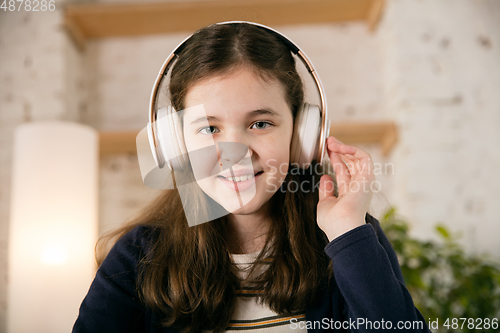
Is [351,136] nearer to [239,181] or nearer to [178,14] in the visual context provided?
[178,14]

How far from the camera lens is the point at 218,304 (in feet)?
2.53

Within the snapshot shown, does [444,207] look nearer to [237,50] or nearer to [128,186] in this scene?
[237,50]

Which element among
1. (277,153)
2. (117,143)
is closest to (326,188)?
(277,153)

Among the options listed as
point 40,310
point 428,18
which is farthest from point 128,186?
point 428,18


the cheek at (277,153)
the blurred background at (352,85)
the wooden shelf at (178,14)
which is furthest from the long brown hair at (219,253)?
the wooden shelf at (178,14)

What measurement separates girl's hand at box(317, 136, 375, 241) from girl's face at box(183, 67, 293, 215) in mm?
120

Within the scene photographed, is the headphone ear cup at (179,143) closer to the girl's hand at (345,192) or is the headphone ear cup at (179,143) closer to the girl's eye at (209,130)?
the girl's eye at (209,130)

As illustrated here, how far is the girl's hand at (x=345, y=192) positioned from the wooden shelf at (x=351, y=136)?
1.07 meters

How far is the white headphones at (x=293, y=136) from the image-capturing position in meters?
0.73

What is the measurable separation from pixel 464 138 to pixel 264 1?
1.27 metres

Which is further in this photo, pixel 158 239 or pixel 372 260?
pixel 158 239

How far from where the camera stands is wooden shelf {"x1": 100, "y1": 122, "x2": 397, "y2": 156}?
1896mm

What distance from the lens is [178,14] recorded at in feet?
6.69

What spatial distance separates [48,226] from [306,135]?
1.22 metres
